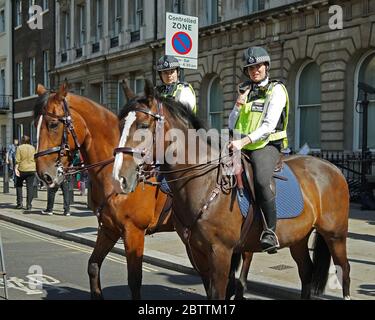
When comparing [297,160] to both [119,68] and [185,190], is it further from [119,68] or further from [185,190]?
[119,68]

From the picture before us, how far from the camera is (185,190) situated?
4.67m

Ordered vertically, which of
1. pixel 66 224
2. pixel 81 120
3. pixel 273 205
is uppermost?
pixel 81 120

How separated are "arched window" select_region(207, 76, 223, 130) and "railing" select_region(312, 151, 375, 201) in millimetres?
6621

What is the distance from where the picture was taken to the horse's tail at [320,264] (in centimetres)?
588

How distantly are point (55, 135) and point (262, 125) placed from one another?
2.19m

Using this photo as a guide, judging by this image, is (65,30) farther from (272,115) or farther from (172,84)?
(272,115)

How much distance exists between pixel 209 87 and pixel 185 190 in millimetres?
19966

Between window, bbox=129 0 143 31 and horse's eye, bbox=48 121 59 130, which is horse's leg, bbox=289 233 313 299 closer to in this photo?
horse's eye, bbox=48 121 59 130

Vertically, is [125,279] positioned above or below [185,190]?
below

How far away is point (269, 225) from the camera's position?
4.84m

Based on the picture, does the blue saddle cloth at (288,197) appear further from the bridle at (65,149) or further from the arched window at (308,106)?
the arched window at (308,106)

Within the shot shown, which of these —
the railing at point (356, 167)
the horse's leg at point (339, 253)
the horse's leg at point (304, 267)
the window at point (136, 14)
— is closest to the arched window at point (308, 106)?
the railing at point (356, 167)

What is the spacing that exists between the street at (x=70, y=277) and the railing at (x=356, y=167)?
28.7 ft

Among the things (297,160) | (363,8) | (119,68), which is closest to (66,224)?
(297,160)
